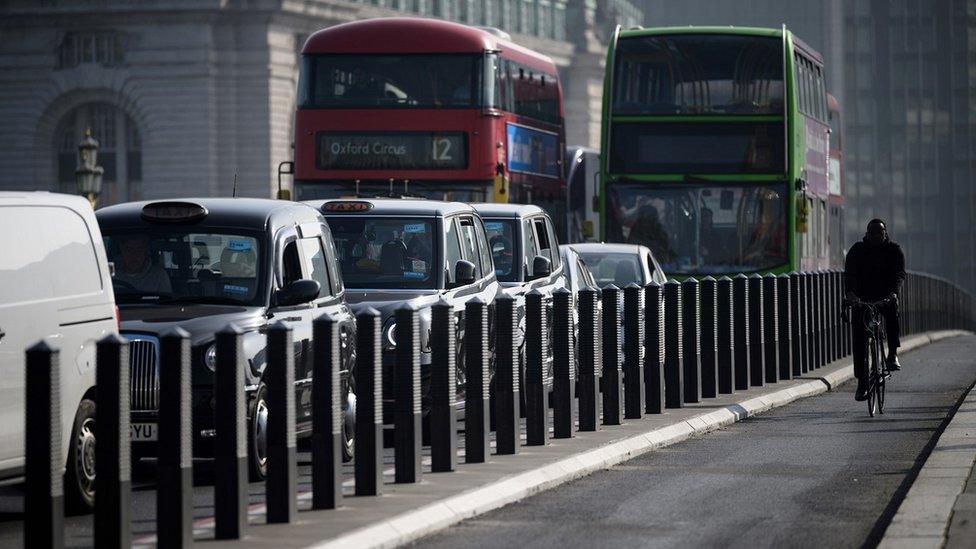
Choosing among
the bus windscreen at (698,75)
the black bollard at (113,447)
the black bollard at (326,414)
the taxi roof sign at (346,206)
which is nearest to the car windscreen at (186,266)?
the taxi roof sign at (346,206)

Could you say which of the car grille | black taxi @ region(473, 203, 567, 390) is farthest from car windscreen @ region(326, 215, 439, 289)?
the car grille

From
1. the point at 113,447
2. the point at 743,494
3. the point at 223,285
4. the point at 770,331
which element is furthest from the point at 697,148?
the point at 113,447

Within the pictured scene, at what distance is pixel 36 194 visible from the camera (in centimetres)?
1108

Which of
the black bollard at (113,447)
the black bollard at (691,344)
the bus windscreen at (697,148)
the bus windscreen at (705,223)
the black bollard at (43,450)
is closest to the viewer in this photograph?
the black bollard at (43,450)

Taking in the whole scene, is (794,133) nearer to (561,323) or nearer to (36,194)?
(561,323)

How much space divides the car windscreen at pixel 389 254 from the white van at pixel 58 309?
5.01m

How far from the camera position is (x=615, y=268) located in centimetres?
2361

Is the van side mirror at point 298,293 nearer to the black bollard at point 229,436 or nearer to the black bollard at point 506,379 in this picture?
the black bollard at point 506,379

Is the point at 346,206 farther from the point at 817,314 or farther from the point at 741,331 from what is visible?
the point at 817,314

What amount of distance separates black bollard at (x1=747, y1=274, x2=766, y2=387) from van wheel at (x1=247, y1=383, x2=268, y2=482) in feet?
26.1

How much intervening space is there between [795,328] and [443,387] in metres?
11.5

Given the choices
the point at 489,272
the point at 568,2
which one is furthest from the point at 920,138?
the point at 489,272

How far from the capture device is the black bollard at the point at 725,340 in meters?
19.0

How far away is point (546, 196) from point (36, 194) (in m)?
20.5
